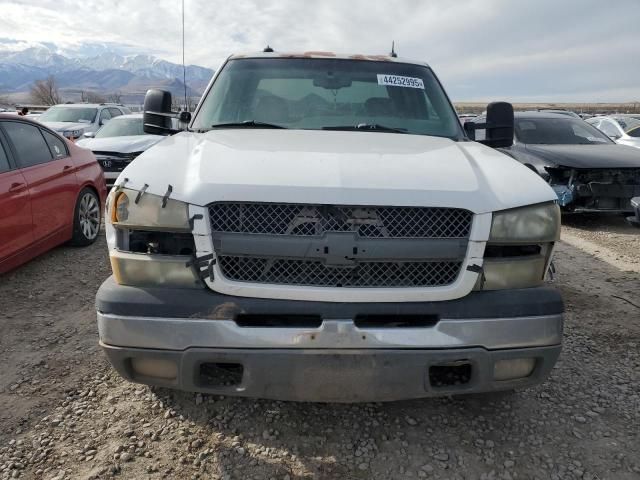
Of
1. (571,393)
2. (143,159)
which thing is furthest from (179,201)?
(571,393)

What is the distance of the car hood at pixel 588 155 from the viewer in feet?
24.6

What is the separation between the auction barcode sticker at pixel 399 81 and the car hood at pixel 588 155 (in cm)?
476

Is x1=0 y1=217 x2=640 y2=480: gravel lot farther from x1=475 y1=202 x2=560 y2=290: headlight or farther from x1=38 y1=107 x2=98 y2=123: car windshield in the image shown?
x1=38 y1=107 x2=98 y2=123: car windshield

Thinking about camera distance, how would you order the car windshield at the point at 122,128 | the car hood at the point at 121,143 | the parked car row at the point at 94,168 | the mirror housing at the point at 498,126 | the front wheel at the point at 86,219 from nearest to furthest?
the mirror housing at the point at 498,126 < the parked car row at the point at 94,168 < the front wheel at the point at 86,219 < the car hood at the point at 121,143 < the car windshield at the point at 122,128

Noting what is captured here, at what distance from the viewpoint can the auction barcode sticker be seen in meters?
3.74

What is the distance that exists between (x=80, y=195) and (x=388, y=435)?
4.79 metres

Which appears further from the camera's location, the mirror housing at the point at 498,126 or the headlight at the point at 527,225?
the mirror housing at the point at 498,126

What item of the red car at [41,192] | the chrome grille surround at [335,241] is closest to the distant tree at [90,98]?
the red car at [41,192]

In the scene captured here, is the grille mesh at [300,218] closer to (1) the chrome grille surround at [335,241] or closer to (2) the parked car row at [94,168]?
(1) the chrome grille surround at [335,241]

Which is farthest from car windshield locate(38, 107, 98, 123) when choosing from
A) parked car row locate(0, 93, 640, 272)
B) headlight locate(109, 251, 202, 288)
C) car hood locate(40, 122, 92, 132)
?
headlight locate(109, 251, 202, 288)

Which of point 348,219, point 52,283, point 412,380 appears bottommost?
point 52,283

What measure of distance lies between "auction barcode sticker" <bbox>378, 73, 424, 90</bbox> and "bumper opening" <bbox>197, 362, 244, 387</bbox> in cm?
238

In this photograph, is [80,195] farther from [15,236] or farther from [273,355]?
[273,355]

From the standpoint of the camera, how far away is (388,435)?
263 centimetres
